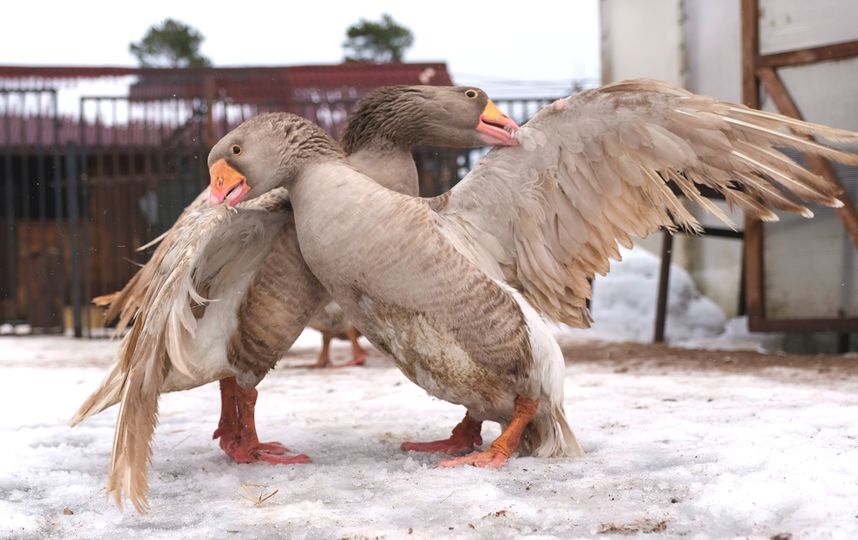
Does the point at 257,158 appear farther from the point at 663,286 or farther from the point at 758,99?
the point at 663,286

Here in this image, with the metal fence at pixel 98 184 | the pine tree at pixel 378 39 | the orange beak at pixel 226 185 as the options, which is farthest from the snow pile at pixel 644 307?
the pine tree at pixel 378 39

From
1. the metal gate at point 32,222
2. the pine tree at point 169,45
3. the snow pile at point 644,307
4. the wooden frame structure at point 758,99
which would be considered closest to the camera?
the wooden frame structure at point 758,99

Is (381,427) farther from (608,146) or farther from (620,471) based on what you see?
(608,146)

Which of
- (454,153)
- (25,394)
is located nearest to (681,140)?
(25,394)

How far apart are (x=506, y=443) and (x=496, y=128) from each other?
4.12 feet

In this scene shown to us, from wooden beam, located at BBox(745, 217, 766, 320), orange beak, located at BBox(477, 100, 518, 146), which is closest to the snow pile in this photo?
wooden beam, located at BBox(745, 217, 766, 320)

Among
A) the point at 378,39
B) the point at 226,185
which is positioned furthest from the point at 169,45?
the point at 226,185

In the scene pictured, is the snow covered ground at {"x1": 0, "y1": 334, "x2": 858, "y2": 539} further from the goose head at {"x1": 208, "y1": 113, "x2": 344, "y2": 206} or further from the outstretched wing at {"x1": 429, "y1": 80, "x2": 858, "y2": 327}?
the goose head at {"x1": 208, "y1": 113, "x2": 344, "y2": 206}

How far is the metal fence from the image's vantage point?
11000 mm

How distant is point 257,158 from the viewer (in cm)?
324

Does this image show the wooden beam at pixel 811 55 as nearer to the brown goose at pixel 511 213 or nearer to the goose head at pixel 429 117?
the brown goose at pixel 511 213

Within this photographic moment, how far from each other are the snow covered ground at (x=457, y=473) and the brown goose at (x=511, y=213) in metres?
0.41

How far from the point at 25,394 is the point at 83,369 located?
180 centimetres

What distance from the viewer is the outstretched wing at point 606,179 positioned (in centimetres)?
320
